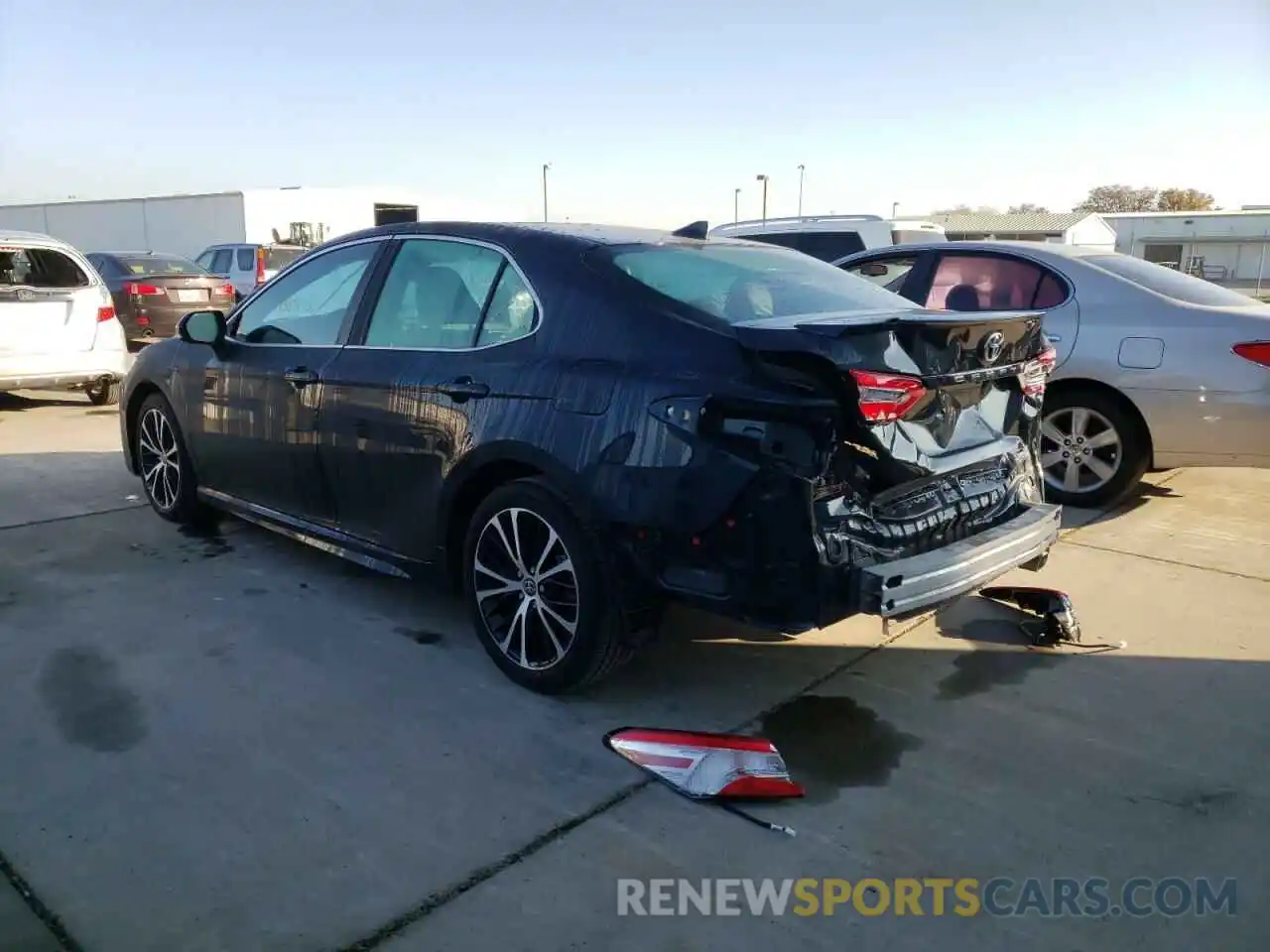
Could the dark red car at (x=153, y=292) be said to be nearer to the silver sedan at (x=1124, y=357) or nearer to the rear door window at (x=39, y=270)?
the rear door window at (x=39, y=270)

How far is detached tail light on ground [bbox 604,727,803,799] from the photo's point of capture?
9.96ft

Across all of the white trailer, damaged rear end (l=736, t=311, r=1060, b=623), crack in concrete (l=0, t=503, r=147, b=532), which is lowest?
crack in concrete (l=0, t=503, r=147, b=532)

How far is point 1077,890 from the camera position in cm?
262

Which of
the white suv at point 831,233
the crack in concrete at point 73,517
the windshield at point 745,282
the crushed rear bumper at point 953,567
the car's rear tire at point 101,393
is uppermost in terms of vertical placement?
the white suv at point 831,233

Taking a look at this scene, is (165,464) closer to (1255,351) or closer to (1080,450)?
(1080,450)

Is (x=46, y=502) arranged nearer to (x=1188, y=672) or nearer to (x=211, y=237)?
(x=1188, y=672)

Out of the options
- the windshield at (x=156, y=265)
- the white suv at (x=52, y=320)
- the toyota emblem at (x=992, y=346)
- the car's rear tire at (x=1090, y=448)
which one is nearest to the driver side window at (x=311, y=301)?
the toyota emblem at (x=992, y=346)

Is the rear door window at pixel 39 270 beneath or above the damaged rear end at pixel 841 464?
above

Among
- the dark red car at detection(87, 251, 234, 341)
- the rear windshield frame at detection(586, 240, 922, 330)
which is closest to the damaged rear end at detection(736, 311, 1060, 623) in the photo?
the rear windshield frame at detection(586, 240, 922, 330)

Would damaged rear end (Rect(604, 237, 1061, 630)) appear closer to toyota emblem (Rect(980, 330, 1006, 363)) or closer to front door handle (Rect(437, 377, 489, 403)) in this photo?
toyota emblem (Rect(980, 330, 1006, 363))

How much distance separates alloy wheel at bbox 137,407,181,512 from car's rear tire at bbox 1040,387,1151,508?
511cm

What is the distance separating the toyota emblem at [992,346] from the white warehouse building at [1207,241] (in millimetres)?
56421

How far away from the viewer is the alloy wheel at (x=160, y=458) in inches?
219

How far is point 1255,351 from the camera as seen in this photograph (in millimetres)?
5582
